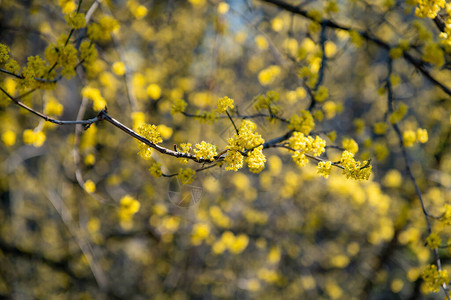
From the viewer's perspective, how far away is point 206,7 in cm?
499

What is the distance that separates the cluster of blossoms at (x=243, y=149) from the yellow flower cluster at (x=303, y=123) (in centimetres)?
32

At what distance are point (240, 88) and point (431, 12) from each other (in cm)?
449

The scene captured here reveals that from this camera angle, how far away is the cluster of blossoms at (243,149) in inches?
56.1

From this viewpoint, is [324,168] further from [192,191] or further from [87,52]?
[192,191]

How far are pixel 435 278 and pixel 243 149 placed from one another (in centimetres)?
139

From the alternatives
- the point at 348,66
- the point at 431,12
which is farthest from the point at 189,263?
the point at 348,66

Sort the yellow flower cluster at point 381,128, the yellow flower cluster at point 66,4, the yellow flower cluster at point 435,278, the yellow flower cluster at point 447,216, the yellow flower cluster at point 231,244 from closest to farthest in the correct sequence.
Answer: the yellow flower cluster at point 435,278 < the yellow flower cluster at point 447,216 < the yellow flower cluster at point 66,4 < the yellow flower cluster at point 381,128 < the yellow flower cluster at point 231,244

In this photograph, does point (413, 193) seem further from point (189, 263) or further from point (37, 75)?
point (37, 75)

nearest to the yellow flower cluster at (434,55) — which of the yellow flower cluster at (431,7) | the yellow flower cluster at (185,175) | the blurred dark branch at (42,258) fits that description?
the yellow flower cluster at (431,7)

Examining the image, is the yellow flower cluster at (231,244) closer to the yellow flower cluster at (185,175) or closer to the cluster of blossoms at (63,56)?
the yellow flower cluster at (185,175)

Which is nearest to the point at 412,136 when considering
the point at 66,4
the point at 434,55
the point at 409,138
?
the point at 409,138

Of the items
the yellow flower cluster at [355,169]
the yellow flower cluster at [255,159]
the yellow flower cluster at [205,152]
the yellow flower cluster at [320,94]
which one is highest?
the yellow flower cluster at [320,94]

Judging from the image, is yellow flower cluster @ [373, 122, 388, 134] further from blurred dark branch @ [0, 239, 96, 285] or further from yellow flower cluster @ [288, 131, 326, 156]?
blurred dark branch @ [0, 239, 96, 285]

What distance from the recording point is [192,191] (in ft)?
9.75
